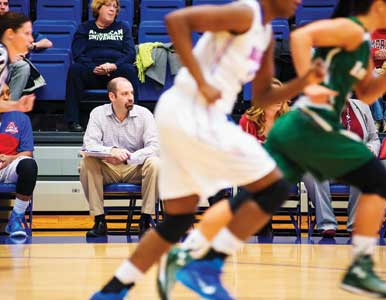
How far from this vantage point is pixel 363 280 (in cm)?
389

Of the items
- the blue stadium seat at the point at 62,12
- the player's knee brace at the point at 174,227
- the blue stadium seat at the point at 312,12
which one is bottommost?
the player's knee brace at the point at 174,227

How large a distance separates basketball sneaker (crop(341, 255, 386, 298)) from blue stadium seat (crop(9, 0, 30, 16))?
788cm

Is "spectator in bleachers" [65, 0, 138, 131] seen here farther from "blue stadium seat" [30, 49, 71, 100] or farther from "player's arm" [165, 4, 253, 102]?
"player's arm" [165, 4, 253, 102]

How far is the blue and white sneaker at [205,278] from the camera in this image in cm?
367

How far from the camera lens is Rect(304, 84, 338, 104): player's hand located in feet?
12.3

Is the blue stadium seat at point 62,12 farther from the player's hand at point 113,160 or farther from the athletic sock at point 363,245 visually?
the athletic sock at point 363,245

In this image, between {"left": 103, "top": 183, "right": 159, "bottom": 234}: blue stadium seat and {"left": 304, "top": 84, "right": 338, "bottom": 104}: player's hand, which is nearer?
{"left": 304, "top": 84, "right": 338, "bottom": 104}: player's hand

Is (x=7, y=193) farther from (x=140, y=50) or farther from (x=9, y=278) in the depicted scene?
(x=9, y=278)

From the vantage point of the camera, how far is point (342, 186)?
809 centimetres

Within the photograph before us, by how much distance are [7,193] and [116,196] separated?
1016mm

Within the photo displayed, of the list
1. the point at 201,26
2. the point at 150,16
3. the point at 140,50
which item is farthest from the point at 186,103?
the point at 150,16

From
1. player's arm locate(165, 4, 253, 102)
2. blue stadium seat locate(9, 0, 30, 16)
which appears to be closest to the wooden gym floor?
player's arm locate(165, 4, 253, 102)

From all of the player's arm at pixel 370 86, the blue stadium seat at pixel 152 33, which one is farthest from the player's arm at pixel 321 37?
the blue stadium seat at pixel 152 33

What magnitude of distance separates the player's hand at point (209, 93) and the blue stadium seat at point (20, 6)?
26.0 feet
